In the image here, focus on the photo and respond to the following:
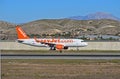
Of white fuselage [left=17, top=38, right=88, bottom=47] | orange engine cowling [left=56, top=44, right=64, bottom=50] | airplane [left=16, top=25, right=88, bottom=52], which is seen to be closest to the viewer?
orange engine cowling [left=56, top=44, right=64, bottom=50]

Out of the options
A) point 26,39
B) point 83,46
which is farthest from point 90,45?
point 26,39

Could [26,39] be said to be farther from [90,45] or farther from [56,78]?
[56,78]

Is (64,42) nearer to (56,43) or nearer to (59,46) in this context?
(59,46)

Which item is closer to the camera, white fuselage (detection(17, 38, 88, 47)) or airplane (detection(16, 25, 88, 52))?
airplane (detection(16, 25, 88, 52))

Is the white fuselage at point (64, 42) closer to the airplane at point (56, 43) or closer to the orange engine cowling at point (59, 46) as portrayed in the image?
the airplane at point (56, 43)

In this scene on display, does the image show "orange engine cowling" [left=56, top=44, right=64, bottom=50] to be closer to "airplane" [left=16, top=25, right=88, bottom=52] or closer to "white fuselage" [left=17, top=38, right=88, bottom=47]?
"airplane" [left=16, top=25, right=88, bottom=52]

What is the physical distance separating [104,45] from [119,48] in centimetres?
378

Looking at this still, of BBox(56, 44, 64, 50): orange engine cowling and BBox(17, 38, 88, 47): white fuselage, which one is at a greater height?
BBox(17, 38, 88, 47): white fuselage

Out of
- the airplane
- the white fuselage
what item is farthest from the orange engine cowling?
the white fuselage

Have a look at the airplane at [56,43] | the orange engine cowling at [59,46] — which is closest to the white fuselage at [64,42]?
the airplane at [56,43]

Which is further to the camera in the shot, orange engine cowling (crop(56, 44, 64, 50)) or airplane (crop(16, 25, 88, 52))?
airplane (crop(16, 25, 88, 52))

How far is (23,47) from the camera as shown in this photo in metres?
101

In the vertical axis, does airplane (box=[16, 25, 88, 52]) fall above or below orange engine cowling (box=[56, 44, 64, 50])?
above

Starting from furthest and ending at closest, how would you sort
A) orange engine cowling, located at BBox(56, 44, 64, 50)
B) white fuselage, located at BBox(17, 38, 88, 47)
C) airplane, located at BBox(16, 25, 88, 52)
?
white fuselage, located at BBox(17, 38, 88, 47)
airplane, located at BBox(16, 25, 88, 52)
orange engine cowling, located at BBox(56, 44, 64, 50)
